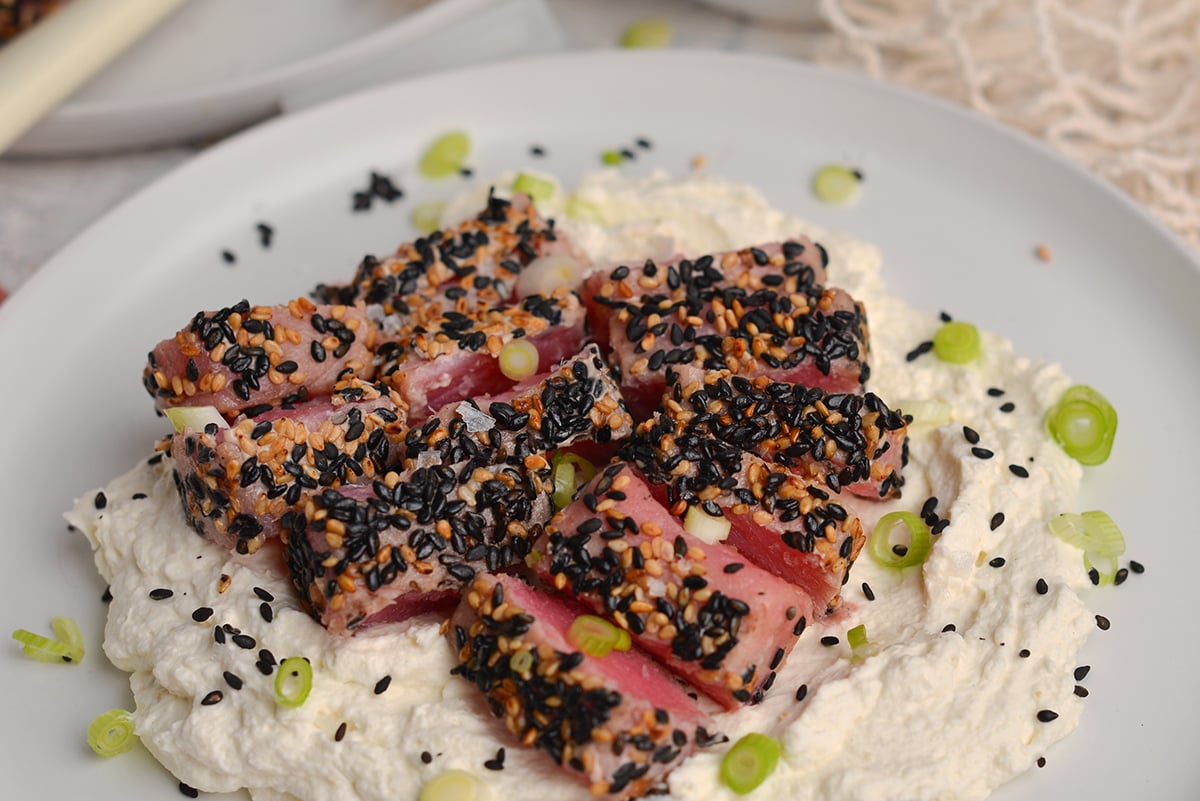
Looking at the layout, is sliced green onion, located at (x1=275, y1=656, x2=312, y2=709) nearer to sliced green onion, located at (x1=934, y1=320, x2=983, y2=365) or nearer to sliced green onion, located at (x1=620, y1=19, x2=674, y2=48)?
sliced green onion, located at (x1=934, y1=320, x2=983, y2=365)

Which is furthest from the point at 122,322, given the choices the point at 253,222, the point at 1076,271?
the point at 1076,271

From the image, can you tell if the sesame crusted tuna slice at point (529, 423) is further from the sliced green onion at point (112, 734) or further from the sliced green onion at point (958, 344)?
the sliced green onion at point (958, 344)

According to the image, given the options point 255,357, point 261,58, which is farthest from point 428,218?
point 261,58

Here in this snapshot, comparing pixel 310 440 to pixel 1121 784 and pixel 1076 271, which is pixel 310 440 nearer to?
pixel 1121 784

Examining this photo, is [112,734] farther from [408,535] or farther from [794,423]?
[794,423]

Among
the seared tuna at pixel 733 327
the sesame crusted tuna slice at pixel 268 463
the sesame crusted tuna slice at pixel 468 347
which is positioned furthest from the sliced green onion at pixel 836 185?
the sesame crusted tuna slice at pixel 268 463

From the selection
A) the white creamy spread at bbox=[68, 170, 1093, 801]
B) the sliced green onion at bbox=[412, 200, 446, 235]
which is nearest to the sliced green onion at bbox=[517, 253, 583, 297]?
the sliced green onion at bbox=[412, 200, 446, 235]

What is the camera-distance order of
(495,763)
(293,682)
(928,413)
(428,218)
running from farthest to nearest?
(428,218) → (928,413) → (293,682) → (495,763)

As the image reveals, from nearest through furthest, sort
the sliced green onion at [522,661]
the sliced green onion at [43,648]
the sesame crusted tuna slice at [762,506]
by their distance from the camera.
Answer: the sliced green onion at [522,661]
the sesame crusted tuna slice at [762,506]
the sliced green onion at [43,648]
